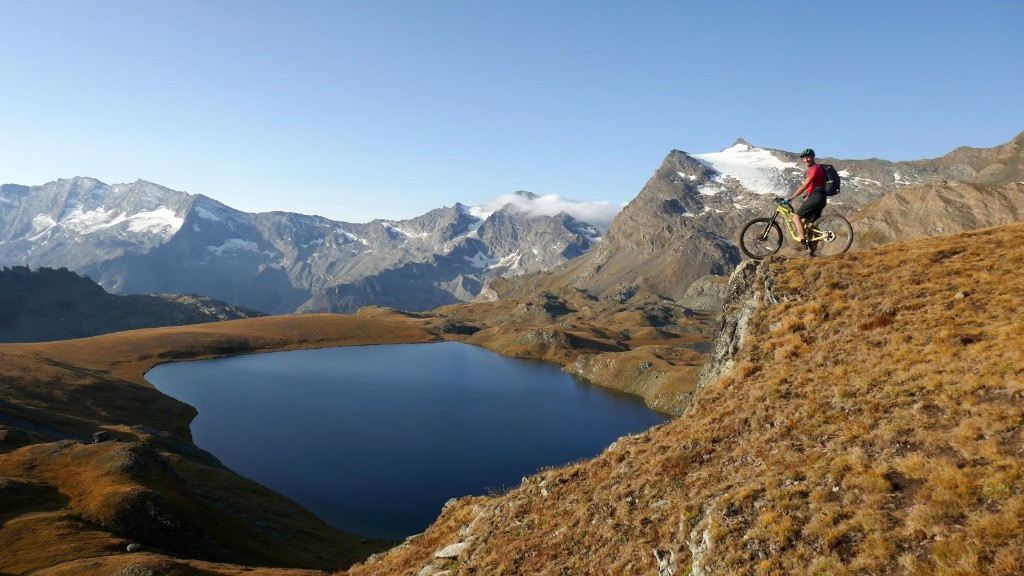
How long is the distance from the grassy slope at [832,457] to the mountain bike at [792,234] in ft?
4.47

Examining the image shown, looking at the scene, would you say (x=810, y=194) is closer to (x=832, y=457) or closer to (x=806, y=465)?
(x=832, y=457)

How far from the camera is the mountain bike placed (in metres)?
26.3

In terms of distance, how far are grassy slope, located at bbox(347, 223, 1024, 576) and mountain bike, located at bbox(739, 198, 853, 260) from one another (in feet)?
4.47

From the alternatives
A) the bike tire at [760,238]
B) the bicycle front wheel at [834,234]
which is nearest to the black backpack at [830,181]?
the bicycle front wheel at [834,234]

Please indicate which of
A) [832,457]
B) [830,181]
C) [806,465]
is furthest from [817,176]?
[806,465]

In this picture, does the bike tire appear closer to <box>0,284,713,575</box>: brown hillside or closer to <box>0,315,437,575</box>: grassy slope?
<box>0,284,713,575</box>: brown hillside

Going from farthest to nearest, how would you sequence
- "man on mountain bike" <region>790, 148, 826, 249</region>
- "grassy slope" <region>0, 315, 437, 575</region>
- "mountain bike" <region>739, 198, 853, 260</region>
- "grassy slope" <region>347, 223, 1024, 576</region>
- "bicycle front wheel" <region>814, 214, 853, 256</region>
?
"grassy slope" <region>0, 315, 437, 575</region>, "bicycle front wheel" <region>814, 214, 853, 256</region>, "mountain bike" <region>739, 198, 853, 260</region>, "man on mountain bike" <region>790, 148, 826, 249</region>, "grassy slope" <region>347, 223, 1024, 576</region>

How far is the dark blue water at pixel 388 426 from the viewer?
245ft

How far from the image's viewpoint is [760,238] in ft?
92.5

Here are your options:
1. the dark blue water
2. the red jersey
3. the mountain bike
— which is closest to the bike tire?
the mountain bike

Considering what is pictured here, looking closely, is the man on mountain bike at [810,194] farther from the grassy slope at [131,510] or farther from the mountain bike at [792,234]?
the grassy slope at [131,510]

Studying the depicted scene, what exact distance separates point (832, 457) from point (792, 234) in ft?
50.2

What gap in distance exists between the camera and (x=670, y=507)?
15922 millimetres

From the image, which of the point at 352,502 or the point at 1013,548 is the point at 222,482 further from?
the point at 1013,548
